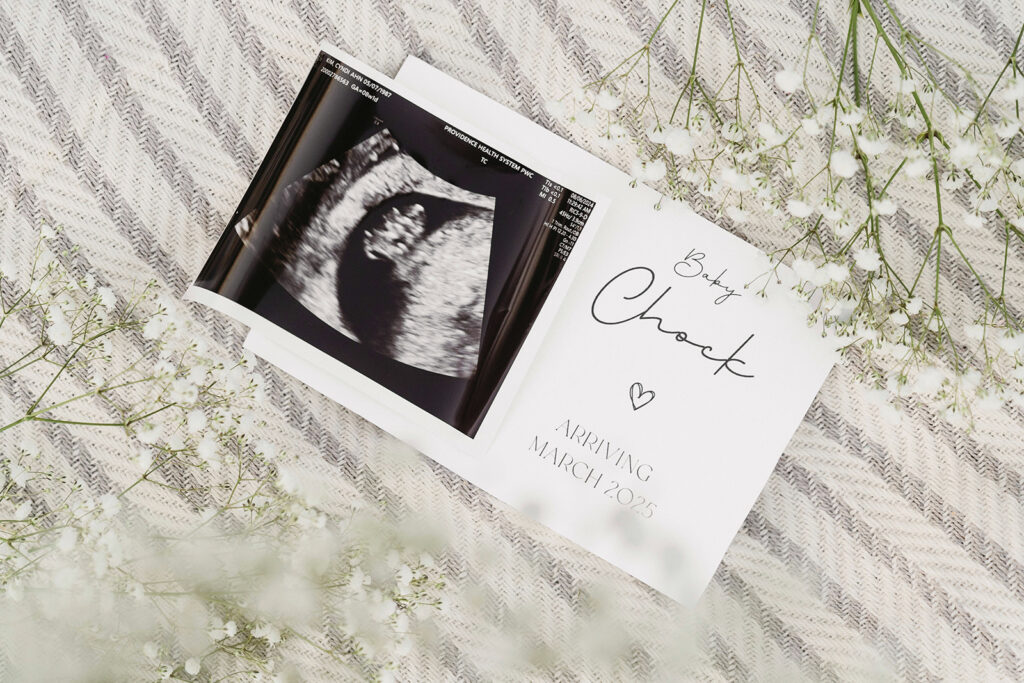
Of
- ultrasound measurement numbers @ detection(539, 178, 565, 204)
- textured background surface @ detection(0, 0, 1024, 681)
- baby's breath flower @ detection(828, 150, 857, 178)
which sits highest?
baby's breath flower @ detection(828, 150, 857, 178)

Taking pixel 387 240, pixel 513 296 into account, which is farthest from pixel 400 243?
pixel 513 296

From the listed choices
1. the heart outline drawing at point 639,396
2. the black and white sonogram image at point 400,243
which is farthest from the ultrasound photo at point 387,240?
the heart outline drawing at point 639,396

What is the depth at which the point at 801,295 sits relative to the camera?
2.06 ft

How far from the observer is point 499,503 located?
687 millimetres

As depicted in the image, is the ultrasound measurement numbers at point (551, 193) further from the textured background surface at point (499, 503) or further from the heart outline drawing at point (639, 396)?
the heart outline drawing at point (639, 396)

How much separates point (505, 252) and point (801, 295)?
0.26 metres

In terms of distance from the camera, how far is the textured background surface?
67cm

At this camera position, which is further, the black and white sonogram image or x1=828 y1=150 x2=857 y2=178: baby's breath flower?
the black and white sonogram image

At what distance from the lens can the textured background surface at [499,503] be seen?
673 millimetres

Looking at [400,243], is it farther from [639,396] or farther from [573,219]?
[639,396]

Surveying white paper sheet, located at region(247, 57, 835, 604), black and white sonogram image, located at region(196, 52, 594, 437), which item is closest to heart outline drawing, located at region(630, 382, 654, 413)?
white paper sheet, located at region(247, 57, 835, 604)

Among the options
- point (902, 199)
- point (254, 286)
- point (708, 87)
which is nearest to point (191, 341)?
point (254, 286)

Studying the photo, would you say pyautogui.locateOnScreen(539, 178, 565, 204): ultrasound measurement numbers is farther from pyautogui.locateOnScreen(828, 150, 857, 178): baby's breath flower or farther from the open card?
pyautogui.locateOnScreen(828, 150, 857, 178): baby's breath flower

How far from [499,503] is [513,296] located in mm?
193
